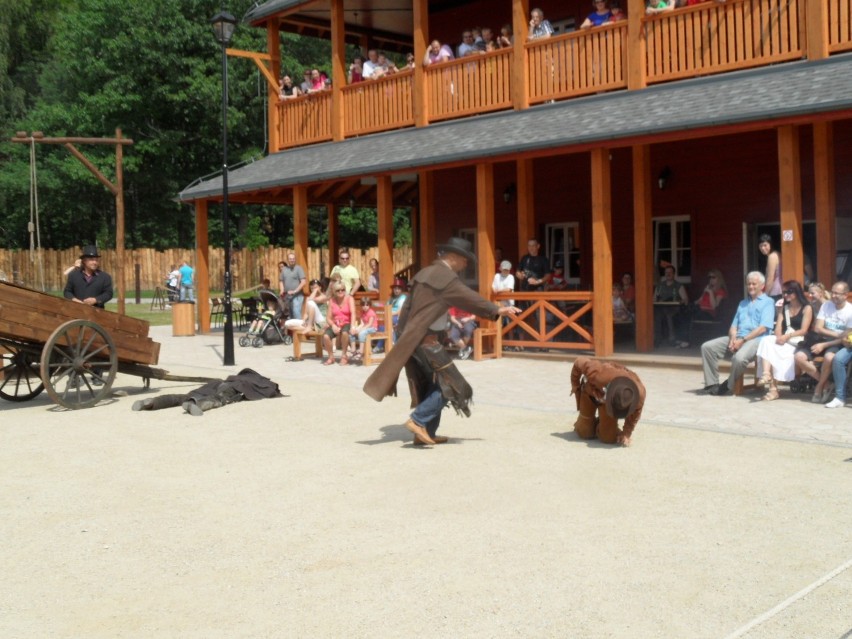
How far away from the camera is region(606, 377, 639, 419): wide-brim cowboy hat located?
828 cm

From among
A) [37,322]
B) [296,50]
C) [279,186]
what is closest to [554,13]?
[279,186]

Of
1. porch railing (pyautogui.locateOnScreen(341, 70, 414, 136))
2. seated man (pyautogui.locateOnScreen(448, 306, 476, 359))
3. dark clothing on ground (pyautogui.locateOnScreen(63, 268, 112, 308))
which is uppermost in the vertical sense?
porch railing (pyautogui.locateOnScreen(341, 70, 414, 136))

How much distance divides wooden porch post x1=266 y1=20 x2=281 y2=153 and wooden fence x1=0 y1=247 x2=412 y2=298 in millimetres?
21835

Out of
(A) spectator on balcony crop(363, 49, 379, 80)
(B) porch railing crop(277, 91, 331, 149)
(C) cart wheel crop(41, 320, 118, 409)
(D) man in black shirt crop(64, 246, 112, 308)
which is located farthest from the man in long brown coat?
(B) porch railing crop(277, 91, 331, 149)

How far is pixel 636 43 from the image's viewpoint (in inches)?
635

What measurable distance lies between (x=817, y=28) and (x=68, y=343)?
34.5 feet

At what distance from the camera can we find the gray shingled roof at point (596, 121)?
43.4 ft

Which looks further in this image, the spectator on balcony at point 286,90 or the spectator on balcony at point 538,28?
the spectator on balcony at point 286,90

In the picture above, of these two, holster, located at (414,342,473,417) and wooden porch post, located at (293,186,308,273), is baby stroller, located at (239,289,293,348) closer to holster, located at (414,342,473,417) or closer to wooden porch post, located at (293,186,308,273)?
wooden porch post, located at (293,186,308,273)

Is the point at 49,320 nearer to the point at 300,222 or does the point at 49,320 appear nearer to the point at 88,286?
the point at 88,286

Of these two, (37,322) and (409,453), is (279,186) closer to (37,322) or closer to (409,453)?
(37,322)

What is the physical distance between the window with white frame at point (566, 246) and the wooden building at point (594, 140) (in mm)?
42

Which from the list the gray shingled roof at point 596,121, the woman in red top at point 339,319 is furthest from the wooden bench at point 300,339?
the gray shingled roof at point 596,121

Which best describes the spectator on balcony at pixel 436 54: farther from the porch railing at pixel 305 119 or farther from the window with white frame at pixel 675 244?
the window with white frame at pixel 675 244
